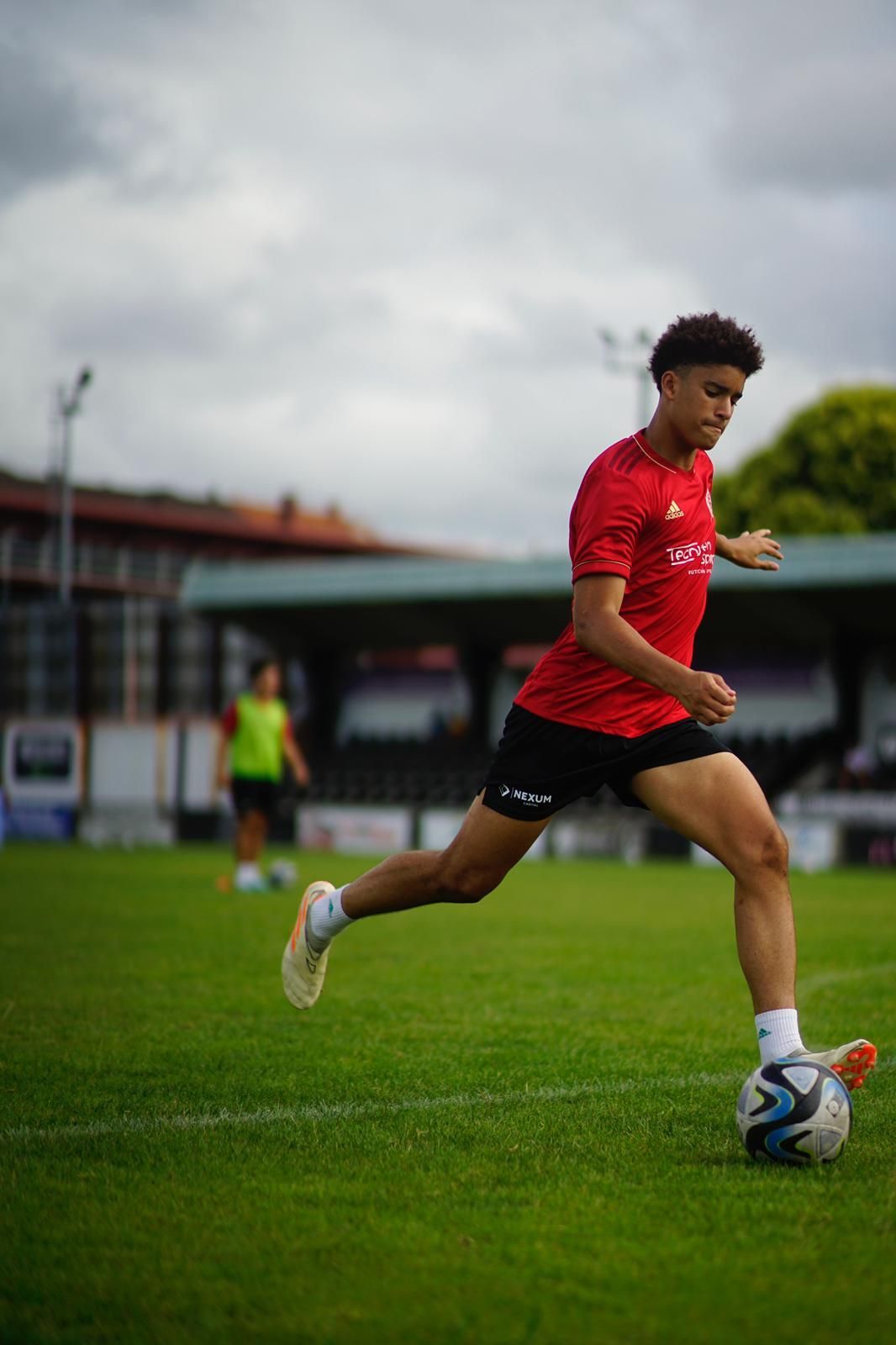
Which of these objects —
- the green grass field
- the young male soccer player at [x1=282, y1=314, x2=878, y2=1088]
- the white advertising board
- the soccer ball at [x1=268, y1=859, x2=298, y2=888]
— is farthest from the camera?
the white advertising board

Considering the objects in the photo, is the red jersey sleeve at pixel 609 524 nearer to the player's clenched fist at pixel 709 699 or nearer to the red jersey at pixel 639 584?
the red jersey at pixel 639 584

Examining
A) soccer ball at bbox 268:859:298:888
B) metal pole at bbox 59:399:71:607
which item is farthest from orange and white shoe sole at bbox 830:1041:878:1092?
metal pole at bbox 59:399:71:607

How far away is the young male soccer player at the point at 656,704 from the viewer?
15.9ft

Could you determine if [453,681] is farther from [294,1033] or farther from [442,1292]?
[442,1292]

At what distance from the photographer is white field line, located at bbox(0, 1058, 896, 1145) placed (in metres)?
4.91

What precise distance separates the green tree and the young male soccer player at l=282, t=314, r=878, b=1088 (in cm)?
4078

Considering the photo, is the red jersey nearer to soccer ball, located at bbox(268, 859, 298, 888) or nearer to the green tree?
soccer ball, located at bbox(268, 859, 298, 888)

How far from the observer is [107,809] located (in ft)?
102

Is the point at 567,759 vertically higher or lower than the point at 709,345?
lower

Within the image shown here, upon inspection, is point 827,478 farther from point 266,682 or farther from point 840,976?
point 840,976

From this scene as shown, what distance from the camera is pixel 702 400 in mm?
5062

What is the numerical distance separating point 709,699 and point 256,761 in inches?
487

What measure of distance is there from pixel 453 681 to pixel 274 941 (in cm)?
2604

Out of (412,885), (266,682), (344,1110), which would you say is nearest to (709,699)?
(412,885)
